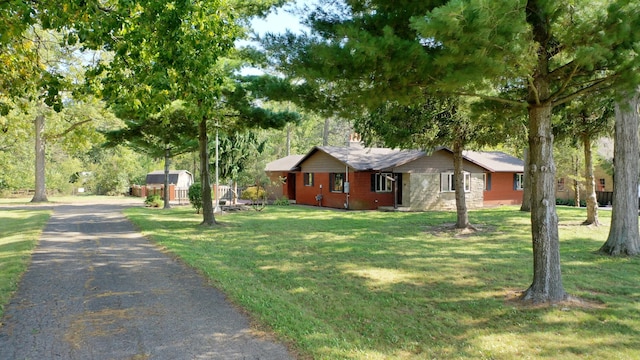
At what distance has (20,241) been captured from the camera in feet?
41.1

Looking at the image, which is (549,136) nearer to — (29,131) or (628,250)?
(628,250)

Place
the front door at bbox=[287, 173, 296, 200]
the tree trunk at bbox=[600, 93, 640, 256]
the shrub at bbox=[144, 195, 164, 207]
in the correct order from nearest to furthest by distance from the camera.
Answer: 1. the tree trunk at bbox=[600, 93, 640, 256]
2. the shrub at bbox=[144, 195, 164, 207]
3. the front door at bbox=[287, 173, 296, 200]

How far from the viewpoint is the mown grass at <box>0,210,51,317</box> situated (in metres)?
7.34

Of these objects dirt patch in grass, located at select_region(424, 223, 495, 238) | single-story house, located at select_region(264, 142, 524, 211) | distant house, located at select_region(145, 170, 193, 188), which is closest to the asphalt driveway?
dirt patch in grass, located at select_region(424, 223, 495, 238)

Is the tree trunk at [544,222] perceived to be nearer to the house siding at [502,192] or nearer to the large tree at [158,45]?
the large tree at [158,45]

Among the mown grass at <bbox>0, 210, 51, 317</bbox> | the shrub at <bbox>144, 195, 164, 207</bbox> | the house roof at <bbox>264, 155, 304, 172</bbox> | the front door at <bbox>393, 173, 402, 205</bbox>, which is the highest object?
the house roof at <bbox>264, 155, 304, 172</bbox>

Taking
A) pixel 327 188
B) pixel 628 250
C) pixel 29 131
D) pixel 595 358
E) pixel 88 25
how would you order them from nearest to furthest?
1. pixel 595 358
2. pixel 88 25
3. pixel 628 250
4. pixel 29 131
5. pixel 327 188

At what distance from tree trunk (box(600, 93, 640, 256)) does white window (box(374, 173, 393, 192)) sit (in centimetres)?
1532

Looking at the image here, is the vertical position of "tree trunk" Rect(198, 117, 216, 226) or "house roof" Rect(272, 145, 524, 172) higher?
"house roof" Rect(272, 145, 524, 172)

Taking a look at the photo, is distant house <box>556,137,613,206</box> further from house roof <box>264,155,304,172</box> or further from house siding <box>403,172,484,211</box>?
house roof <box>264,155,304,172</box>

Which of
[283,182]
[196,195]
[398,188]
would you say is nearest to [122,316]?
[196,195]

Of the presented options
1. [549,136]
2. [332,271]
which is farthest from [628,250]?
[332,271]

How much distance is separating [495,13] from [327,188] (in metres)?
23.6

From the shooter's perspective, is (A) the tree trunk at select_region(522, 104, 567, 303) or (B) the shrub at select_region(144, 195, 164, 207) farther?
(B) the shrub at select_region(144, 195, 164, 207)
